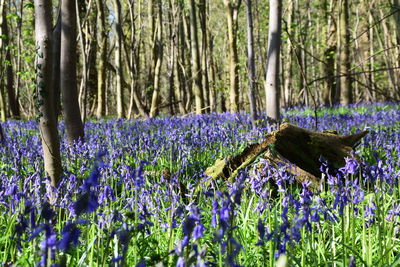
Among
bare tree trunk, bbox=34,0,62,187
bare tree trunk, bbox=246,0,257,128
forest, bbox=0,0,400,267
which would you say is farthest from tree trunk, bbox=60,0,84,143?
bare tree trunk, bbox=246,0,257,128

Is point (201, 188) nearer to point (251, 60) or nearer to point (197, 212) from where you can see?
point (197, 212)

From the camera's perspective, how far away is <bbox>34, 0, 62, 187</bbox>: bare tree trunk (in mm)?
3615

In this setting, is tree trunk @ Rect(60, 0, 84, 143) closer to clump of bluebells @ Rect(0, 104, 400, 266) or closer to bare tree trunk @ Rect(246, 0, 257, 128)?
clump of bluebells @ Rect(0, 104, 400, 266)

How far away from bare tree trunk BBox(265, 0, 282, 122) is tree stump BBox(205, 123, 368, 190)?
7.06 feet

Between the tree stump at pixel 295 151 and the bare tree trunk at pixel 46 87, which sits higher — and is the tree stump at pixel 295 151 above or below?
below

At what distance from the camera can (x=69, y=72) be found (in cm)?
618

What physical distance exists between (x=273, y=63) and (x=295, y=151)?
9.22 feet

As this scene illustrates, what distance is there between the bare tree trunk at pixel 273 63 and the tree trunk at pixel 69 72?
10.6 feet

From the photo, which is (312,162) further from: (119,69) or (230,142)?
(119,69)

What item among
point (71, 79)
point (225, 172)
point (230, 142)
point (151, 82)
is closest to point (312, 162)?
point (225, 172)

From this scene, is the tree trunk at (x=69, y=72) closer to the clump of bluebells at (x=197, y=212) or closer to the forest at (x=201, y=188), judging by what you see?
the forest at (x=201, y=188)

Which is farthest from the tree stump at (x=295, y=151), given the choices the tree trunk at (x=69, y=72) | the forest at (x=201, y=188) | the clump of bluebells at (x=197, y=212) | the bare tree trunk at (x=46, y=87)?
the tree trunk at (x=69, y=72)

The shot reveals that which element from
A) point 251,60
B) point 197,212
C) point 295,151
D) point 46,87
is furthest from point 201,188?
point 251,60

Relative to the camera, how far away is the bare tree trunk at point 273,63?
720cm
